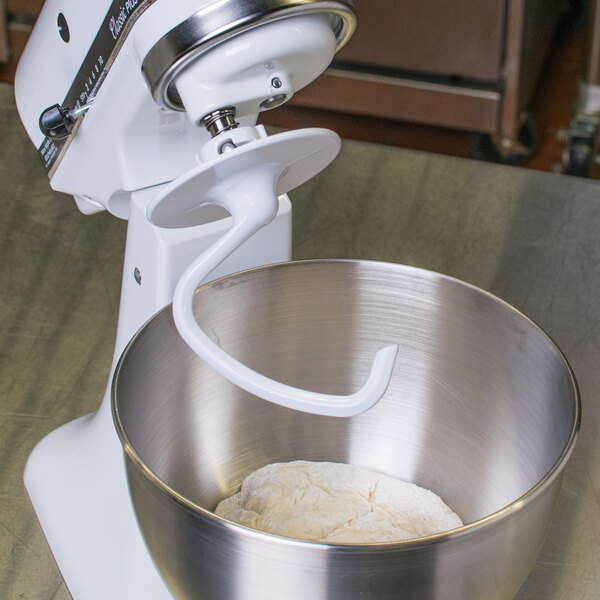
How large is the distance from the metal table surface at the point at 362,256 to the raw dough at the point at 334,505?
79mm

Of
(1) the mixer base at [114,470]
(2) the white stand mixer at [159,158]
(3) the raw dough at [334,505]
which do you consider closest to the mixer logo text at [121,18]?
(2) the white stand mixer at [159,158]

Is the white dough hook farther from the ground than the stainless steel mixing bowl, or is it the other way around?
the white dough hook

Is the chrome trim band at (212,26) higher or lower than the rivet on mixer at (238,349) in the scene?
higher

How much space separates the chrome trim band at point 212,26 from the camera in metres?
0.44

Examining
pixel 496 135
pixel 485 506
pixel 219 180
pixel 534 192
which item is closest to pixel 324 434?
pixel 485 506

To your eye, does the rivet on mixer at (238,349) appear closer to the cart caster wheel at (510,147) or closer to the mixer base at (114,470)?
the mixer base at (114,470)

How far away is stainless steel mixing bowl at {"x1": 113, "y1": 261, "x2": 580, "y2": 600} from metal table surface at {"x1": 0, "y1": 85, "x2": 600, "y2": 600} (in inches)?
3.5

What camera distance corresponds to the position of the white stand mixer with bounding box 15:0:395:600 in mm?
452

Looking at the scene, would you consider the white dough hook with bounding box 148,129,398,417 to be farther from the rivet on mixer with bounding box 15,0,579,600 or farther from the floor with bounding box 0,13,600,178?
the floor with bounding box 0,13,600,178

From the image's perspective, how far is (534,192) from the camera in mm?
906

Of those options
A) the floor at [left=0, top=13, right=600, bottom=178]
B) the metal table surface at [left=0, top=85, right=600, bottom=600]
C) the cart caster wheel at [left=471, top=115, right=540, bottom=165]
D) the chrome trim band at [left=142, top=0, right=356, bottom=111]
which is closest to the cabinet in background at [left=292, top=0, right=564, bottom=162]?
the cart caster wheel at [left=471, top=115, right=540, bottom=165]

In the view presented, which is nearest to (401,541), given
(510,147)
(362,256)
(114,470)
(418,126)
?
(114,470)

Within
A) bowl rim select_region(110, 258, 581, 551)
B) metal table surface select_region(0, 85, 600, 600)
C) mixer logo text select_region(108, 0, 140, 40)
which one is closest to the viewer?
bowl rim select_region(110, 258, 581, 551)

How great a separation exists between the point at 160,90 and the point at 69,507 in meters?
0.29
